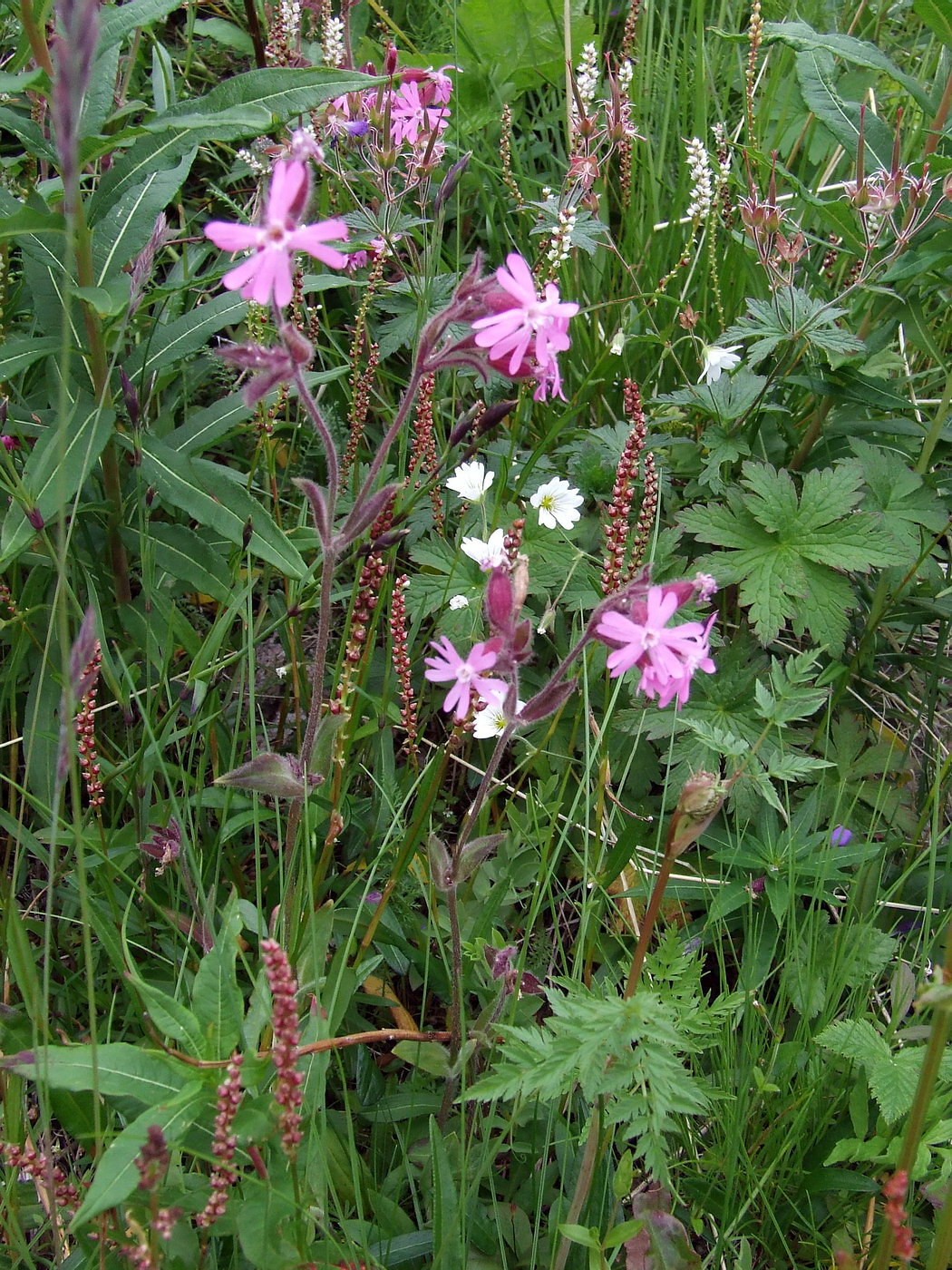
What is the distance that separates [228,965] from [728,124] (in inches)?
127

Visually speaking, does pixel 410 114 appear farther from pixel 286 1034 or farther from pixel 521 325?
pixel 286 1034

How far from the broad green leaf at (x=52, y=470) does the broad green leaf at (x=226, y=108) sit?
40cm

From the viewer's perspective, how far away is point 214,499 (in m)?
2.12

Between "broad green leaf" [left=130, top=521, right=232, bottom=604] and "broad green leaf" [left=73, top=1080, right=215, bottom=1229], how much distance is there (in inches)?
44.8

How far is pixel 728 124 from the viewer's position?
348 cm

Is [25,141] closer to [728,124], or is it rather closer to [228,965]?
[228,965]

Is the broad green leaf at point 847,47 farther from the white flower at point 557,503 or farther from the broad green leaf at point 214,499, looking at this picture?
the broad green leaf at point 214,499

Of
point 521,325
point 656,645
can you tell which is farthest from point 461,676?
point 521,325

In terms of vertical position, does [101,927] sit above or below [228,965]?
below

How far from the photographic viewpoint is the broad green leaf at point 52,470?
1917mm

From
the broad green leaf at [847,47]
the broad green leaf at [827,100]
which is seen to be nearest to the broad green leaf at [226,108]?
the broad green leaf at [847,47]

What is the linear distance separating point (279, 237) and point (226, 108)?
973 millimetres

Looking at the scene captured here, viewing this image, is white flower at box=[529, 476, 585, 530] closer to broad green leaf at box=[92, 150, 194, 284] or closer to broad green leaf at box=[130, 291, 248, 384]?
broad green leaf at box=[130, 291, 248, 384]

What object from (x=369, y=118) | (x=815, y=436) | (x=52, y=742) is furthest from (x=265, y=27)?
(x=52, y=742)
